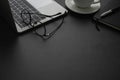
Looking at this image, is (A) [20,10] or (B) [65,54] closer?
(B) [65,54]

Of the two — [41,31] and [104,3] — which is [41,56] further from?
[104,3]

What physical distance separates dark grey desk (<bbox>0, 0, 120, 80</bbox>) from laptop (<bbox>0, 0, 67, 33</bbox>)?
4 centimetres

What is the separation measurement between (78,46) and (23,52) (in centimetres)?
21

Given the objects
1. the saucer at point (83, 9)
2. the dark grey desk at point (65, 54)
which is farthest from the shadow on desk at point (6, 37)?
the saucer at point (83, 9)

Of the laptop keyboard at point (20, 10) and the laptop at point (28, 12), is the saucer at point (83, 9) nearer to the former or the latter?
the laptop at point (28, 12)

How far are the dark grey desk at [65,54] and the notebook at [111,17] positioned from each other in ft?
0.07

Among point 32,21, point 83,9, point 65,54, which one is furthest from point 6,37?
point 83,9

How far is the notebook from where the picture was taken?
0.83 metres

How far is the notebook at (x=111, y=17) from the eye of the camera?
32.8 inches

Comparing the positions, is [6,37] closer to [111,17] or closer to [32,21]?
[32,21]

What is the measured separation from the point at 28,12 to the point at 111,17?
0.36 metres

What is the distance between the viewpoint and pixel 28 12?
34.7 inches

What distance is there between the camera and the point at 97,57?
749mm

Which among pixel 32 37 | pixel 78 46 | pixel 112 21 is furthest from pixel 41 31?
pixel 112 21
